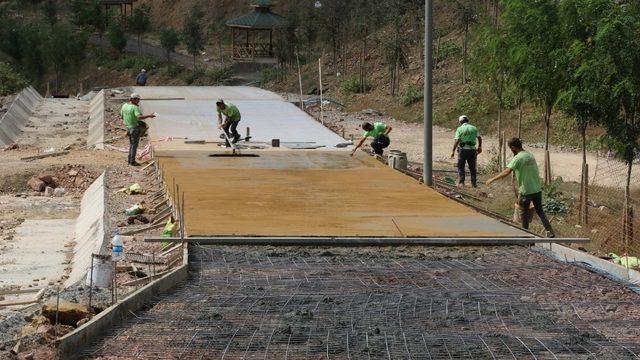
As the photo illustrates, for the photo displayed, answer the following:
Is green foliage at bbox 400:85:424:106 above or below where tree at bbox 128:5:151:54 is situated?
below

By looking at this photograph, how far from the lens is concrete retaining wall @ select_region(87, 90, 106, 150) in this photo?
30.7 meters

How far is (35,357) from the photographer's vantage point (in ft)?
32.3

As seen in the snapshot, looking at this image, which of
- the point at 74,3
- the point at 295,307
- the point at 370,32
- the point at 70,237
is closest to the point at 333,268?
the point at 295,307

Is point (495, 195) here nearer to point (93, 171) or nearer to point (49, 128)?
point (93, 171)

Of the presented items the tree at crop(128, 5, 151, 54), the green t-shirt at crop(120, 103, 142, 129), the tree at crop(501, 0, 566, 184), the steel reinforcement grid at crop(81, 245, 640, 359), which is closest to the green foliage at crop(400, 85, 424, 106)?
the green t-shirt at crop(120, 103, 142, 129)

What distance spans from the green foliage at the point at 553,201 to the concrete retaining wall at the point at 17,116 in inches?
606

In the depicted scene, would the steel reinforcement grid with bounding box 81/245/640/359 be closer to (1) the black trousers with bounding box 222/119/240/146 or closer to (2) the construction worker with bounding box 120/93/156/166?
(2) the construction worker with bounding box 120/93/156/166

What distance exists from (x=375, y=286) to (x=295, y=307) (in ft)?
4.65

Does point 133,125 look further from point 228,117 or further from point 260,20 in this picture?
point 260,20

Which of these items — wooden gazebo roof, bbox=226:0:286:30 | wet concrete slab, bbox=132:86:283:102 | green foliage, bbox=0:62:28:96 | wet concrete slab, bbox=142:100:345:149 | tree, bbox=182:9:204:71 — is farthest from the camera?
tree, bbox=182:9:204:71

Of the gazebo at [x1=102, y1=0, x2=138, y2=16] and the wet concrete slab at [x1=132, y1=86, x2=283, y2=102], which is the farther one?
the gazebo at [x1=102, y1=0, x2=138, y2=16]

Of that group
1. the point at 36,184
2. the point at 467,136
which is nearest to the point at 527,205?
the point at 467,136

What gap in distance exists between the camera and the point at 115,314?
10.8 meters

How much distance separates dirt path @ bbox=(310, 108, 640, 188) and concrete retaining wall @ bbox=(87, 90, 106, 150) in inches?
262
